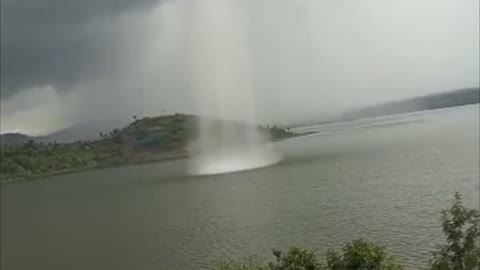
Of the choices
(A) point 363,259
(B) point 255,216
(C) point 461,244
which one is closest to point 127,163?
(B) point 255,216

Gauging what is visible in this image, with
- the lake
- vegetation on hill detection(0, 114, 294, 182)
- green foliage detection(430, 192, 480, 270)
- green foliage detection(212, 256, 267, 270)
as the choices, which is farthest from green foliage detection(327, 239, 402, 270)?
vegetation on hill detection(0, 114, 294, 182)

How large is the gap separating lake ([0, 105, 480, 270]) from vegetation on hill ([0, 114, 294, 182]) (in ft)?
149

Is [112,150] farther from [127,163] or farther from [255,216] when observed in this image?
[255,216]

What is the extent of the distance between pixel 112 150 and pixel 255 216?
7975 centimetres

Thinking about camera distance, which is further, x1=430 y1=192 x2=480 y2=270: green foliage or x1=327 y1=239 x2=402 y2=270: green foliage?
x1=430 y1=192 x2=480 y2=270: green foliage

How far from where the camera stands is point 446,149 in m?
40.2

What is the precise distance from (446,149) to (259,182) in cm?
1445

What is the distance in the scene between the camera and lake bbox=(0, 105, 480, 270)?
18.3 meters

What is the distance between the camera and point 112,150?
328ft

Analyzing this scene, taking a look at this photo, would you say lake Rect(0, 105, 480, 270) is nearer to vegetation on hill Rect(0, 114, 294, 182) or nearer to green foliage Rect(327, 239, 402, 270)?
green foliage Rect(327, 239, 402, 270)

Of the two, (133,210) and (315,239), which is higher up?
(133,210)

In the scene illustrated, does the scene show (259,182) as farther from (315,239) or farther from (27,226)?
(315,239)

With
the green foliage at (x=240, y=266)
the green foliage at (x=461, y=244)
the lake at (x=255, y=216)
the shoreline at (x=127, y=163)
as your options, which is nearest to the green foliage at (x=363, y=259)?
the green foliage at (x=461, y=244)

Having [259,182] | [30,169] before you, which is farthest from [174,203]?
[30,169]
